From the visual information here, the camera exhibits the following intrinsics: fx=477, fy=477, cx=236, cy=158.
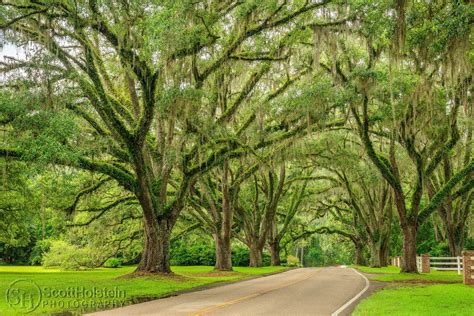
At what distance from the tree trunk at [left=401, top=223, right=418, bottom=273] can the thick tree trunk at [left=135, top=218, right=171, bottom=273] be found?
12.0 metres

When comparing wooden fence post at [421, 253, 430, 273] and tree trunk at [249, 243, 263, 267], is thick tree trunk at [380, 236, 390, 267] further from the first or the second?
wooden fence post at [421, 253, 430, 273]

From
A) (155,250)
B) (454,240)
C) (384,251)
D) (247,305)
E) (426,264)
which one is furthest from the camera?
(384,251)

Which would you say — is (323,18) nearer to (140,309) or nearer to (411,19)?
(411,19)

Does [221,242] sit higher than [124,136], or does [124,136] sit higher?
[124,136]

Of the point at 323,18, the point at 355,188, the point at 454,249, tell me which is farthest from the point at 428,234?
the point at 323,18

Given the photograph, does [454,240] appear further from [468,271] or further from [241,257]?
[241,257]

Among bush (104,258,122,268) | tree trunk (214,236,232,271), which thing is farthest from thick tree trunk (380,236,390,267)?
bush (104,258,122,268)

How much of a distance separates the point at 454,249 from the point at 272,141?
15764mm

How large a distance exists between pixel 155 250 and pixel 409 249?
12849mm

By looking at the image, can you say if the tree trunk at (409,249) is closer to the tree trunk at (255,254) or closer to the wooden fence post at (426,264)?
the wooden fence post at (426,264)

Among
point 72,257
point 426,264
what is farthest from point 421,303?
point 72,257

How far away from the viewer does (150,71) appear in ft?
57.5

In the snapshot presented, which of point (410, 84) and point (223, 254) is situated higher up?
point (410, 84)

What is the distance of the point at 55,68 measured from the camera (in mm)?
16984
